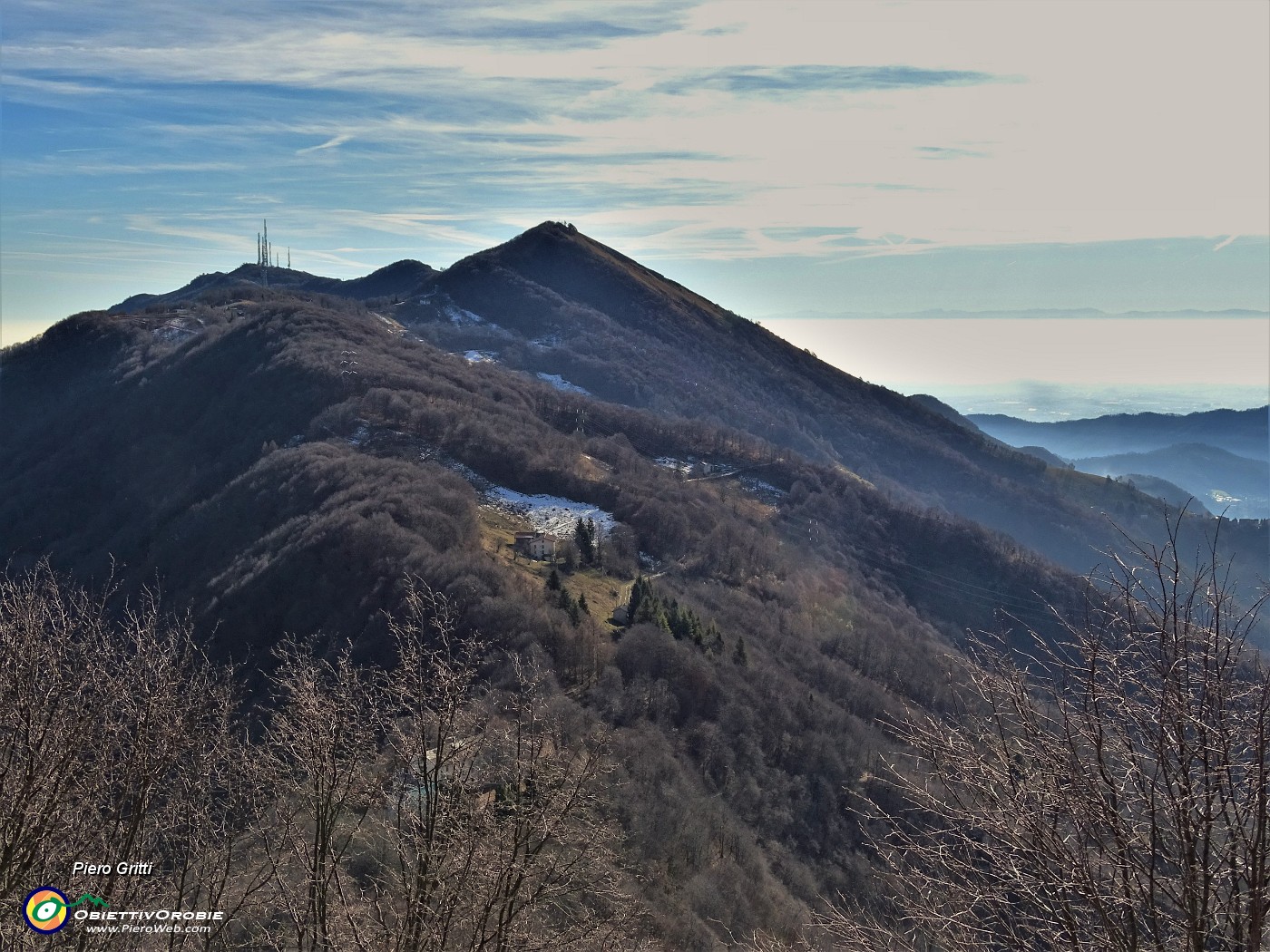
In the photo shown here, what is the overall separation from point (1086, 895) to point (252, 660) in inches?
1869

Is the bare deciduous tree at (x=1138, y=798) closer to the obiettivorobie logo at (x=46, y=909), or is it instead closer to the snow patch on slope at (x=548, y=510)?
the obiettivorobie logo at (x=46, y=909)

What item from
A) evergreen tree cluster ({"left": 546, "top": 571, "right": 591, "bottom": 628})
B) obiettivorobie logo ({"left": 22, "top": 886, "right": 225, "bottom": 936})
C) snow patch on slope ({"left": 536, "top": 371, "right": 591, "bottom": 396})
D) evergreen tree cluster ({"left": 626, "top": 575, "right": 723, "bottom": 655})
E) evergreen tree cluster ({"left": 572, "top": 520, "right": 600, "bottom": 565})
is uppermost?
snow patch on slope ({"left": 536, "top": 371, "right": 591, "bottom": 396})

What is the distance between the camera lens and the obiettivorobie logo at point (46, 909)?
11.0m

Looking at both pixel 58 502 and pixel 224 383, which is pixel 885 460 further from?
pixel 58 502

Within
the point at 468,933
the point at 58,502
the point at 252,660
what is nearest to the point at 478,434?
the point at 252,660

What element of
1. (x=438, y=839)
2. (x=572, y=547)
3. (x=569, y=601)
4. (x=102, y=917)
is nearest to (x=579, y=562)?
(x=572, y=547)

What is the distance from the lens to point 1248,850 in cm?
678

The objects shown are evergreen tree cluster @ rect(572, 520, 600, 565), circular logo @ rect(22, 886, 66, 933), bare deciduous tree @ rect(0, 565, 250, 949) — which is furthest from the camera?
evergreen tree cluster @ rect(572, 520, 600, 565)

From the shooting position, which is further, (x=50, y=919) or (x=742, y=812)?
(x=742, y=812)

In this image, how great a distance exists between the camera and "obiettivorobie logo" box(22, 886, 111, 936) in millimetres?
10953

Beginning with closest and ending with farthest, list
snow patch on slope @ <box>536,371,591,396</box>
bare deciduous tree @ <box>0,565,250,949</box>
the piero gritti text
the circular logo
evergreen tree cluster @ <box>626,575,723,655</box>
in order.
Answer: the circular logo → bare deciduous tree @ <box>0,565,250,949</box> → the piero gritti text → evergreen tree cluster @ <box>626,575,723,655</box> → snow patch on slope @ <box>536,371,591,396</box>

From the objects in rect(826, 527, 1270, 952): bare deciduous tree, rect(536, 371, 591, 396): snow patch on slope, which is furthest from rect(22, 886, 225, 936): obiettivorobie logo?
rect(536, 371, 591, 396): snow patch on slope

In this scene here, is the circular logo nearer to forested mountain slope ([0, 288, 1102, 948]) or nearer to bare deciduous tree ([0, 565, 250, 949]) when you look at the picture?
bare deciduous tree ([0, 565, 250, 949])

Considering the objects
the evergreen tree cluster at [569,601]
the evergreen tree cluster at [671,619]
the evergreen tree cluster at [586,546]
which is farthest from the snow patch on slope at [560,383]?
the evergreen tree cluster at [569,601]
